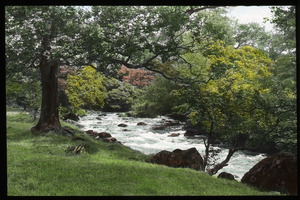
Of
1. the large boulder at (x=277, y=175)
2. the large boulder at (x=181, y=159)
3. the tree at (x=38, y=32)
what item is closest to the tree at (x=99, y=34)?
the tree at (x=38, y=32)

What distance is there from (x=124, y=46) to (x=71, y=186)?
181 inches

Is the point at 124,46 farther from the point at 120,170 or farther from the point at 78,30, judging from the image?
the point at 120,170

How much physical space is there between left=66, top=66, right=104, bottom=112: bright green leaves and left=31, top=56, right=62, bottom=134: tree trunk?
1.00 m

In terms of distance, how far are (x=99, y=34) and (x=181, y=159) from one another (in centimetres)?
437

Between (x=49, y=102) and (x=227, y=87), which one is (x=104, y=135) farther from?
(x=227, y=87)

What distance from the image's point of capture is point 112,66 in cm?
998

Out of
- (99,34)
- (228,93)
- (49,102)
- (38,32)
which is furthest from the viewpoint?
(49,102)

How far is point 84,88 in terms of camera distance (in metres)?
12.8

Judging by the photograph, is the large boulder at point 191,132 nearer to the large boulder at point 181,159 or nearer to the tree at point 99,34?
the large boulder at point 181,159

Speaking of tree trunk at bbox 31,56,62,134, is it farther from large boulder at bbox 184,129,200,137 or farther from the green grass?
large boulder at bbox 184,129,200,137

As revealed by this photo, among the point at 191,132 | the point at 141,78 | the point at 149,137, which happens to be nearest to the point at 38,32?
the point at 141,78

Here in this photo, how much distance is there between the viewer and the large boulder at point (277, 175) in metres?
6.43

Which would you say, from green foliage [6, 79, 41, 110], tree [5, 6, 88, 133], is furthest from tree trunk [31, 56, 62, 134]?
tree [5, 6, 88, 133]
